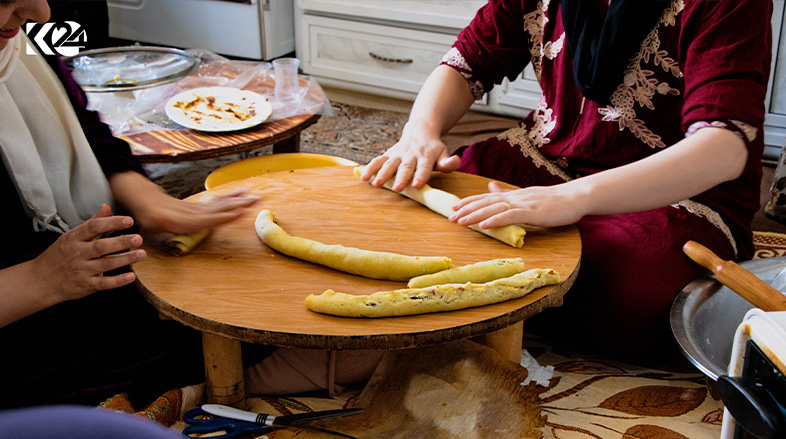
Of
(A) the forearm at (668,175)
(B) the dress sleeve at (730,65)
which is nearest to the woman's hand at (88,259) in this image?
(A) the forearm at (668,175)

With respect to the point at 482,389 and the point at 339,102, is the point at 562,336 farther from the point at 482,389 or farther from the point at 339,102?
the point at 339,102

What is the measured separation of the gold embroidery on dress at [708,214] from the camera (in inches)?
52.1

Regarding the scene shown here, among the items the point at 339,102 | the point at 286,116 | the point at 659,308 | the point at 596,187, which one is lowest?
the point at 339,102

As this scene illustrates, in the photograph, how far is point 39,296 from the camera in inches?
37.8

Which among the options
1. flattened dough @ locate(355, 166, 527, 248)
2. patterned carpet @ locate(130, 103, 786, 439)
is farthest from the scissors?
flattened dough @ locate(355, 166, 527, 248)

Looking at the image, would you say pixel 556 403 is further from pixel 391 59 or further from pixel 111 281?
pixel 391 59

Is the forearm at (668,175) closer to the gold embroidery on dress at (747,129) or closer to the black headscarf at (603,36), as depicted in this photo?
the gold embroidery on dress at (747,129)

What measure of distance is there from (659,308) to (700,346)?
16cm

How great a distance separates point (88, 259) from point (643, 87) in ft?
3.55

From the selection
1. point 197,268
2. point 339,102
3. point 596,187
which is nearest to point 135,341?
point 197,268

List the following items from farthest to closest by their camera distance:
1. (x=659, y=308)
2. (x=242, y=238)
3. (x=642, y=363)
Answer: (x=642, y=363) → (x=659, y=308) → (x=242, y=238)

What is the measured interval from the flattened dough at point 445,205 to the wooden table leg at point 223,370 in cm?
40

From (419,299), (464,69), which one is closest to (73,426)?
(419,299)

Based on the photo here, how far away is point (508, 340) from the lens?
1161 millimetres
